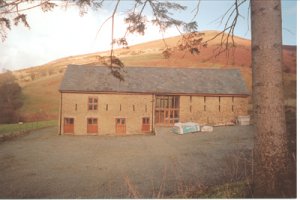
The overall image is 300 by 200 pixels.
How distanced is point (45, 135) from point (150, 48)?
3192 mm

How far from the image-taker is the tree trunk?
2.97 metres

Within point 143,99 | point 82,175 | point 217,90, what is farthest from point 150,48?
point 143,99

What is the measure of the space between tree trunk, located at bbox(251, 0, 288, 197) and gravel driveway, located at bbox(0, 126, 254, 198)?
153 centimetres

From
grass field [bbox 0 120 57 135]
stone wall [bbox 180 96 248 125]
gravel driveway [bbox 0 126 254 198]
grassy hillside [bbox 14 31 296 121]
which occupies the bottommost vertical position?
gravel driveway [bbox 0 126 254 198]

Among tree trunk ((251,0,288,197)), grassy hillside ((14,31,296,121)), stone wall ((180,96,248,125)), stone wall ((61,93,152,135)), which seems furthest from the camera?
stone wall ((61,93,152,135))

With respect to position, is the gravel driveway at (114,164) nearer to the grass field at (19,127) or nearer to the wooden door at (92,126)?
the grass field at (19,127)

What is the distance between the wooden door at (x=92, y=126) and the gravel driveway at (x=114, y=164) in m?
1.71

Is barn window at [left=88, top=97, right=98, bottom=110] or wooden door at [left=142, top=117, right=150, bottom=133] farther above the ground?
barn window at [left=88, top=97, right=98, bottom=110]

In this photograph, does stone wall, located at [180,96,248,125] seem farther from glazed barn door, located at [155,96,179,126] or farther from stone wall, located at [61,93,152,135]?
stone wall, located at [61,93,152,135]

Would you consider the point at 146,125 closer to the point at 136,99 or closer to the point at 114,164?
the point at 136,99

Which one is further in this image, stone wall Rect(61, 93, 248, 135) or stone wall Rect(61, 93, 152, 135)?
stone wall Rect(61, 93, 152, 135)

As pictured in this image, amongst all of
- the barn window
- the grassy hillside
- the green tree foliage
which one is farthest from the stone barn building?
the green tree foliage

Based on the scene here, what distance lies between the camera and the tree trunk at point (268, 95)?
2.97m

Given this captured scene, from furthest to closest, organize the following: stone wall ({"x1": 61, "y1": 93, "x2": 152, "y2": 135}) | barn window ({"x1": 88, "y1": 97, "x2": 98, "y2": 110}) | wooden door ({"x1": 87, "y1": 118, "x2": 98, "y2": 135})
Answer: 1. barn window ({"x1": 88, "y1": 97, "x2": 98, "y2": 110})
2. stone wall ({"x1": 61, "y1": 93, "x2": 152, "y2": 135})
3. wooden door ({"x1": 87, "y1": 118, "x2": 98, "y2": 135})
